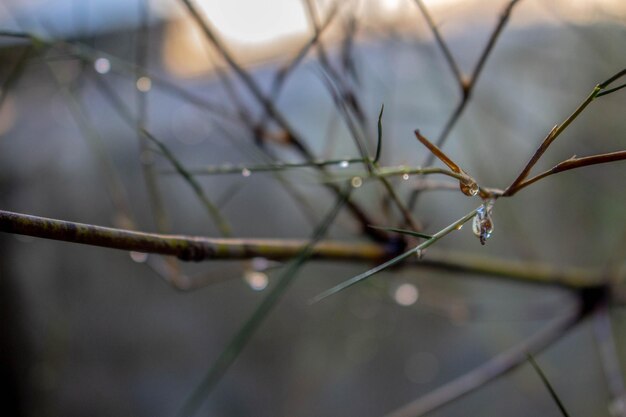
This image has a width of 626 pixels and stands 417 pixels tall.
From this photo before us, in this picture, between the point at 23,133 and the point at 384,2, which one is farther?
the point at 23,133

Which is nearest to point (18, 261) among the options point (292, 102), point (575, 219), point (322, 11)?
point (292, 102)

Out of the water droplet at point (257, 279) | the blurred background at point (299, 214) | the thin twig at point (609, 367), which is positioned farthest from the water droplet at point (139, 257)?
the thin twig at point (609, 367)

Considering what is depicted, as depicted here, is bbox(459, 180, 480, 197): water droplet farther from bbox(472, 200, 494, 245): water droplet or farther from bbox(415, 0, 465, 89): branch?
bbox(415, 0, 465, 89): branch

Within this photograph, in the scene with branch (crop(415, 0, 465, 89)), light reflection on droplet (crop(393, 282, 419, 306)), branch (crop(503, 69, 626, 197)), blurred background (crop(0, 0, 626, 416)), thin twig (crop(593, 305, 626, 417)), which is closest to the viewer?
branch (crop(503, 69, 626, 197))

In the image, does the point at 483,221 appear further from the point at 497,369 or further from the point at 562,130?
the point at 497,369

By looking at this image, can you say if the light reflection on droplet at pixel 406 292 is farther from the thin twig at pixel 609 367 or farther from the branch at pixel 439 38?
the branch at pixel 439 38

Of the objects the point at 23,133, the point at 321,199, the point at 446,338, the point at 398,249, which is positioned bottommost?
the point at 398,249

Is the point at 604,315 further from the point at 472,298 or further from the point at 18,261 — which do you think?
the point at 18,261

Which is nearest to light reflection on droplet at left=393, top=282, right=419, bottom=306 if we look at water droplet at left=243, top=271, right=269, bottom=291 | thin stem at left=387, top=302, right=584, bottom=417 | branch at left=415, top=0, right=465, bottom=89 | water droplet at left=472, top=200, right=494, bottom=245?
thin stem at left=387, top=302, right=584, bottom=417
